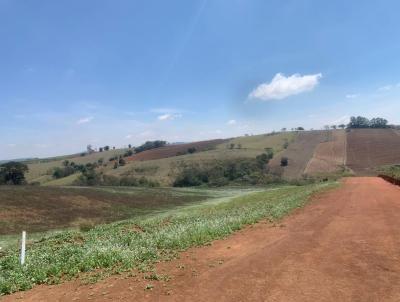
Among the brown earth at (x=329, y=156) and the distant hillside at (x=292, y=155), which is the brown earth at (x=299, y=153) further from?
the brown earth at (x=329, y=156)

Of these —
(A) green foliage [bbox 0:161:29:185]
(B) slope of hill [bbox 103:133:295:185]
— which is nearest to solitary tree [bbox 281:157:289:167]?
(B) slope of hill [bbox 103:133:295:185]

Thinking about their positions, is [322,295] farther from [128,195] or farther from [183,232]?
[128,195]

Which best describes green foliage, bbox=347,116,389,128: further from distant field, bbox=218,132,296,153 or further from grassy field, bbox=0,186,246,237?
grassy field, bbox=0,186,246,237

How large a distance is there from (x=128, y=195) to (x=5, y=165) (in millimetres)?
44522

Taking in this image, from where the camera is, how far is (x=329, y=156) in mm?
121438

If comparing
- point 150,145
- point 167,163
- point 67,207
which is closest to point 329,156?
point 167,163

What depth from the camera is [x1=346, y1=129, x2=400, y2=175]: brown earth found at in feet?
354

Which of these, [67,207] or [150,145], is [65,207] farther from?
[150,145]

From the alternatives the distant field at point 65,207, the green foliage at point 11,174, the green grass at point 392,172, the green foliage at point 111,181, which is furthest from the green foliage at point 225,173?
the distant field at point 65,207

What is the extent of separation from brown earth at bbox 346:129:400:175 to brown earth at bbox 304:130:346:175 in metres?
2.00

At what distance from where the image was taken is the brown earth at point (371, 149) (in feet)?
354

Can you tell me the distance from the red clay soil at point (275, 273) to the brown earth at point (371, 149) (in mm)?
87922

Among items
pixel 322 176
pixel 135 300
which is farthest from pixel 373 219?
pixel 322 176

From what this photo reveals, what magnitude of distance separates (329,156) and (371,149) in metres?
15.0
